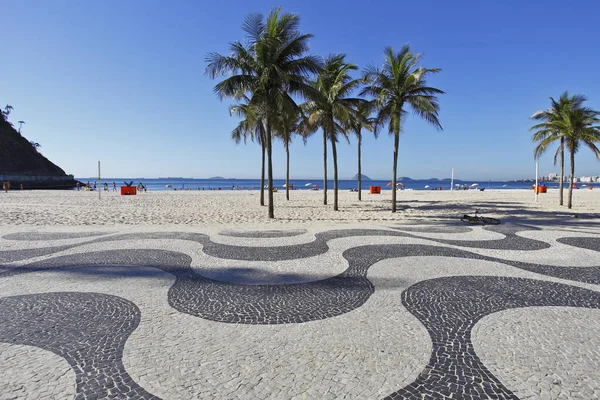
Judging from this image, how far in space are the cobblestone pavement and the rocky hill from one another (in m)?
78.0

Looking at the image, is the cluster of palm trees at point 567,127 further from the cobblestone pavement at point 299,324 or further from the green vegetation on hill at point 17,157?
the green vegetation on hill at point 17,157

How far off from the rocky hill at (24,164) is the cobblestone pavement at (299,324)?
78.0 m

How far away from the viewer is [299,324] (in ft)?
11.9

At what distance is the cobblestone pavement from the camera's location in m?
2.57

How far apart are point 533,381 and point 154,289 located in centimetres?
483

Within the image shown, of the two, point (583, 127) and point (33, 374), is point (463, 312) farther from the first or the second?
point (583, 127)

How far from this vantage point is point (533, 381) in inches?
102

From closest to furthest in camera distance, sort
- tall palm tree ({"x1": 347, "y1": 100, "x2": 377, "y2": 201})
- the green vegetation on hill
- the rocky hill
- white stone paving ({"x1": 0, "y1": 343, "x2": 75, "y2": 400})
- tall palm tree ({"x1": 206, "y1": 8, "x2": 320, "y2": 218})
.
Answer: white stone paving ({"x1": 0, "y1": 343, "x2": 75, "y2": 400}), tall palm tree ({"x1": 206, "y1": 8, "x2": 320, "y2": 218}), tall palm tree ({"x1": 347, "y1": 100, "x2": 377, "y2": 201}), the rocky hill, the green vegetation on hill

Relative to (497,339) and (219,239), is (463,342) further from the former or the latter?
(219,239)

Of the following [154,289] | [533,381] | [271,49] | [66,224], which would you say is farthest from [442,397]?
[66,224]

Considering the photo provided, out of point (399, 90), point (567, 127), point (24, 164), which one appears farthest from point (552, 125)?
point (24, 164)

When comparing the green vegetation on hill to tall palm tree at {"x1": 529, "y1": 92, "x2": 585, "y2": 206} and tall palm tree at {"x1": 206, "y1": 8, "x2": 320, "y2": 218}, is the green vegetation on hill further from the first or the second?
tall palm tree at {"x1": 529, "y1": 92, "x2": 585, "y2": 206}

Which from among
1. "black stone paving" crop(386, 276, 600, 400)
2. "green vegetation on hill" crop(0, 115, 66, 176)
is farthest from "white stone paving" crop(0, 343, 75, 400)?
"green vegetation on hill" crop(0, 115, 66, 176)

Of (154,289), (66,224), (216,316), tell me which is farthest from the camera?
(66,224)
